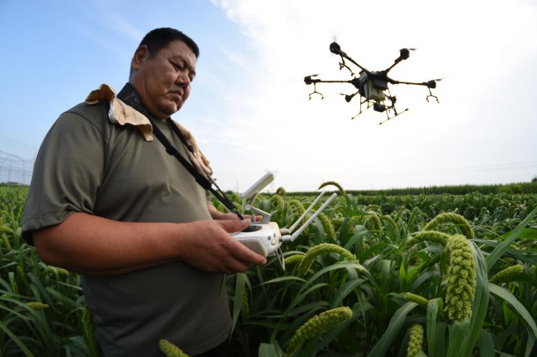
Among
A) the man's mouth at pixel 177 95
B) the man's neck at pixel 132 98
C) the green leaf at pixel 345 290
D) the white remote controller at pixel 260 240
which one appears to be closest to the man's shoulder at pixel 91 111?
the man's neck at pixel 132 98

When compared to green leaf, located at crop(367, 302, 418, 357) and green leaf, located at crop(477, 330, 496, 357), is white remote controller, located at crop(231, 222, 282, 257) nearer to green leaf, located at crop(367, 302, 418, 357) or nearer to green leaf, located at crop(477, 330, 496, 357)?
green leaf, located at crop(367, 302, 418, 357)

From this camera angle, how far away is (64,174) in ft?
3.69

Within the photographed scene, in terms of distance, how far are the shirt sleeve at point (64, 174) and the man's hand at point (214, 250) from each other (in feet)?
1.24

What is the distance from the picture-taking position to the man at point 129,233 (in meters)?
1.12

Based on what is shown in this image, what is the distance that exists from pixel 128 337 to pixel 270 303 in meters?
0.68

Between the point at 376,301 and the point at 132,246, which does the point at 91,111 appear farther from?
the point at 376,301

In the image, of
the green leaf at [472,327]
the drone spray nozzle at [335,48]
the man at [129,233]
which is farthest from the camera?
the drone spray nozzle at [335,48]

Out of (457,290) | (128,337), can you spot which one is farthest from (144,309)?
(457,290)

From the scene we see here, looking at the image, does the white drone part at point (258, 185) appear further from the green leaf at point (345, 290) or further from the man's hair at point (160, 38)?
the man's hair at point (160, 38)

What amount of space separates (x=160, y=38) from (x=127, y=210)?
84 cm

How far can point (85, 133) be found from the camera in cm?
121

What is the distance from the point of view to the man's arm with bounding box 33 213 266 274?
3.63 ft

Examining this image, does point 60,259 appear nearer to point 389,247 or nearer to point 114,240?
point 114,240

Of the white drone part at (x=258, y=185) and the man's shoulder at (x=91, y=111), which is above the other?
the man's shoulder at (x=91, y=111)
